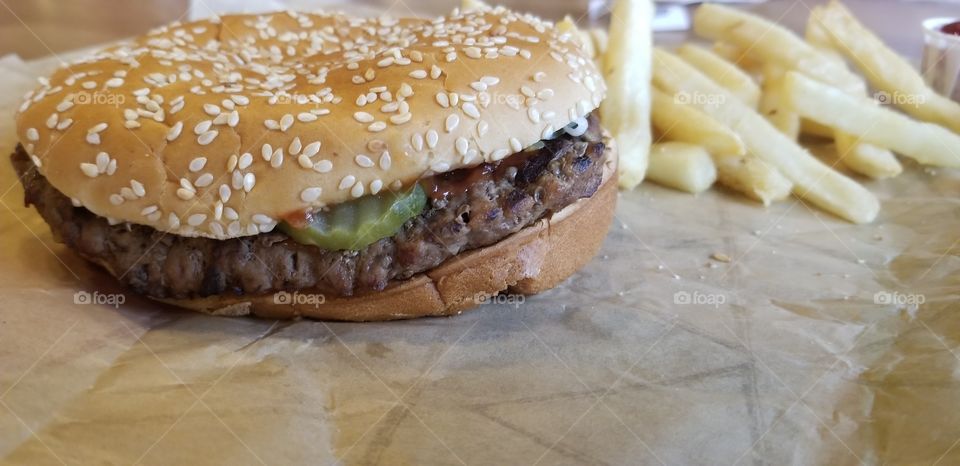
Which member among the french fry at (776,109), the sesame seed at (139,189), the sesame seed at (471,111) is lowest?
the french fry at (776,109)

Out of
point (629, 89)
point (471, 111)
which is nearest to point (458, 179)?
→ point (471, 111)

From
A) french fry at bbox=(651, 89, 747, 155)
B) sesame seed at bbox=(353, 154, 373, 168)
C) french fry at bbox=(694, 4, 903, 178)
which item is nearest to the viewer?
sesame seed at bbox=(353, 154, 373, 168)

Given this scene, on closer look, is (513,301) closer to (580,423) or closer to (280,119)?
(580,423)

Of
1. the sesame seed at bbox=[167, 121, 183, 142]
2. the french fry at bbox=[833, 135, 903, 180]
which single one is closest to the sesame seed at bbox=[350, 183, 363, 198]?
the sesame seed at bbox=[167, 121, 183, 142]

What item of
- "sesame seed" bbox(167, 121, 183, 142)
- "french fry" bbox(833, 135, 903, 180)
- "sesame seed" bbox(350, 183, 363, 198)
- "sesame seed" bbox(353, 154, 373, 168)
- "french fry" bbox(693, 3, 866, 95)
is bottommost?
"french fry" bbox(833, 135, 903, 180)

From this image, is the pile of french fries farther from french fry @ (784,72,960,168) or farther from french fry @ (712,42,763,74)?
french fry @ (712,42,763,74)

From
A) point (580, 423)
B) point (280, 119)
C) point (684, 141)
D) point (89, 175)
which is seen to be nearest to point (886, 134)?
point (684, 141)

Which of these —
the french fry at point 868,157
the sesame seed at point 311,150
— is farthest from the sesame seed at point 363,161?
the french fry at point 868,157

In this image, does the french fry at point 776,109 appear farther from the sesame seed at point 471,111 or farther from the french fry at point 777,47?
the sesame seed at point 471,111
